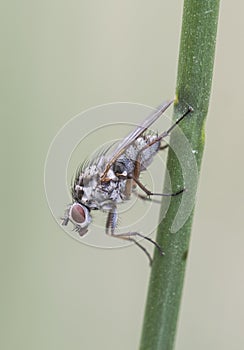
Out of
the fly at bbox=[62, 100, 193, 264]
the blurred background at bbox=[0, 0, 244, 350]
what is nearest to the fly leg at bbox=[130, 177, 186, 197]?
the fly at bbox=[62, 100, 193, 264]

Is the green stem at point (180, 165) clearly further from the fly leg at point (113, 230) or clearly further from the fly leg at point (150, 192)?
the fly leg at point (113, 230)

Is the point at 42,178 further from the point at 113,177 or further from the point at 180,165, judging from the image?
the point at 180,165

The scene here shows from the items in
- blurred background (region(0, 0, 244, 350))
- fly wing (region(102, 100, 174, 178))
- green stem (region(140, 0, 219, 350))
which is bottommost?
green stem (region(140, 0, 219, 350))

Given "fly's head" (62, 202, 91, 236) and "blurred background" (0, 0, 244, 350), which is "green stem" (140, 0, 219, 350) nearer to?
"fly's head" (62, 202, 91, 236)

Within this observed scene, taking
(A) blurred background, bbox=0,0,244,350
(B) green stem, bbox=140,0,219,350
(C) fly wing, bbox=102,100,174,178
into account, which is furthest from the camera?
(A) blurred background, bbox=0,0,244,350

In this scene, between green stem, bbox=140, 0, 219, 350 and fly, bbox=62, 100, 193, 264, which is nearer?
green stem, bbox=140, 0, 219, 350

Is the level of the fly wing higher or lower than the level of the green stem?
higher

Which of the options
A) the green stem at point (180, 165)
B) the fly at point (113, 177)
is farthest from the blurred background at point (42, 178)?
the green stem at point (180, 165)

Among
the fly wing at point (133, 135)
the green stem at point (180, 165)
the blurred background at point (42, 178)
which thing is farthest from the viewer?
the blurred background at point (42, 178)
